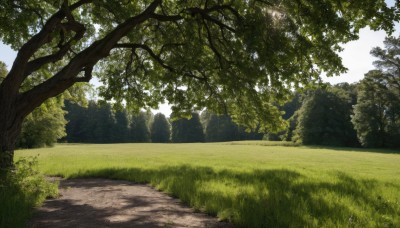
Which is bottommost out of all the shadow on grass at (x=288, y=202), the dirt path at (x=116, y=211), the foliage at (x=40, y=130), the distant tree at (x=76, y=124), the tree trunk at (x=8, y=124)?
the dirt path at (x=116, y=211)

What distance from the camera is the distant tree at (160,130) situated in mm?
122838

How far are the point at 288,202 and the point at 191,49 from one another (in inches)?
369

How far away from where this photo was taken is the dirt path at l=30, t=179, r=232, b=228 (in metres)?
7.21

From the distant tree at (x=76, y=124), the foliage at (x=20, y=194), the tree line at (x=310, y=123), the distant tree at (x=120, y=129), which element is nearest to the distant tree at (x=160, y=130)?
the tree line at (x=310, y=123)

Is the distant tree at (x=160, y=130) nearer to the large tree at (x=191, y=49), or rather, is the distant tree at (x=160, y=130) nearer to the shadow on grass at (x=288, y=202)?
the large tree at (x=191, y=49)

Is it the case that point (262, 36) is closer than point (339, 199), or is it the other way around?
point (339, 199)

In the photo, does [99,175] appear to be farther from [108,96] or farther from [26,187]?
[26,187]

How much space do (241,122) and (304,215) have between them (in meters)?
10.8

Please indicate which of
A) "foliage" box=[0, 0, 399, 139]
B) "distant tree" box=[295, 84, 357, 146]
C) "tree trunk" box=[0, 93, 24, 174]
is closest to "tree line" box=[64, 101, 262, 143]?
"distant tree" box=[295, 84, 357, 146]

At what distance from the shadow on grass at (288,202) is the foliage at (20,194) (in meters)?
3.94

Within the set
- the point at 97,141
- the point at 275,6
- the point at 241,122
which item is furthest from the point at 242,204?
the point at 97,141

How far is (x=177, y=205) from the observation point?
9.34 m

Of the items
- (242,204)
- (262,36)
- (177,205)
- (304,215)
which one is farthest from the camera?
(262,36)

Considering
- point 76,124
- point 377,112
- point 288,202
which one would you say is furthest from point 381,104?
point 76,124
